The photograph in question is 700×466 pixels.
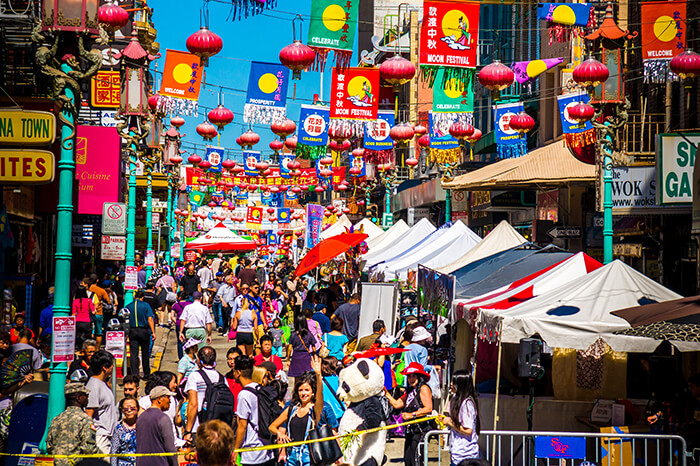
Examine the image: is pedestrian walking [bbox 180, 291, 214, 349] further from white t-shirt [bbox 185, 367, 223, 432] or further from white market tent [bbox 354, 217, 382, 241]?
white market tent [bbox 354, 217, 382, 241]

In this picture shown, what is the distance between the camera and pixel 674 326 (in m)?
8.80

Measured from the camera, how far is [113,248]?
17.0 metres

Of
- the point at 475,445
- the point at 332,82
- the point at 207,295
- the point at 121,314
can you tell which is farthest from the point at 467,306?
the point at 207,295

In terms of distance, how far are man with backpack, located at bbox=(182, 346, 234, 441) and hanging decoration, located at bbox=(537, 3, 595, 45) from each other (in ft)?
38.1

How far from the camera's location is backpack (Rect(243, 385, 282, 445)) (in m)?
8.84

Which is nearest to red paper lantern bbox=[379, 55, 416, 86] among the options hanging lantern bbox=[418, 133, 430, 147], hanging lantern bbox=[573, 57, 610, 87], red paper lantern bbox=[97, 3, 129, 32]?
hanging lantern bbox=[573, 57, 610, 87]

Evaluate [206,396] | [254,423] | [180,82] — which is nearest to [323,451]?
[254,423]

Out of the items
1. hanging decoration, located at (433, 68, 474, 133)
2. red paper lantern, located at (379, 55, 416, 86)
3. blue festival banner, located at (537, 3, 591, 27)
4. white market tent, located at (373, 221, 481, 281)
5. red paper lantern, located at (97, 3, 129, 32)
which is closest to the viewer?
red paper lantern, located at (97, 3, 129, 32)

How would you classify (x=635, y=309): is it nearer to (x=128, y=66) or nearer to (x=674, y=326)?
(x=674, y=326)

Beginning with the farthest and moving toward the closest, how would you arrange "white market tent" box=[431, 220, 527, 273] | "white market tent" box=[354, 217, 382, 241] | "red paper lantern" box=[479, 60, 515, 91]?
1. "white market tent" box=[354, 217, 382, 241]
2. "white market tent" box=[431, 220, 527, 273]
3. "red paper lantern" box=[479, 60, 515, 91]

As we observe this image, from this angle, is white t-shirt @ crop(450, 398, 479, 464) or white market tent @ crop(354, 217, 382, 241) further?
white market tent @ crop(354, 217, 382, 241)

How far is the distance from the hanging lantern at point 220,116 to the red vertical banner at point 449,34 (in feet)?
18.0

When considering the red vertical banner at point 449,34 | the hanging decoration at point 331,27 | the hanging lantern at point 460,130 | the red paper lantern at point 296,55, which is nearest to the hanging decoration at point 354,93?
the hanging lantern at point 460,130

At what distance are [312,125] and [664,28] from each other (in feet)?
43.4
